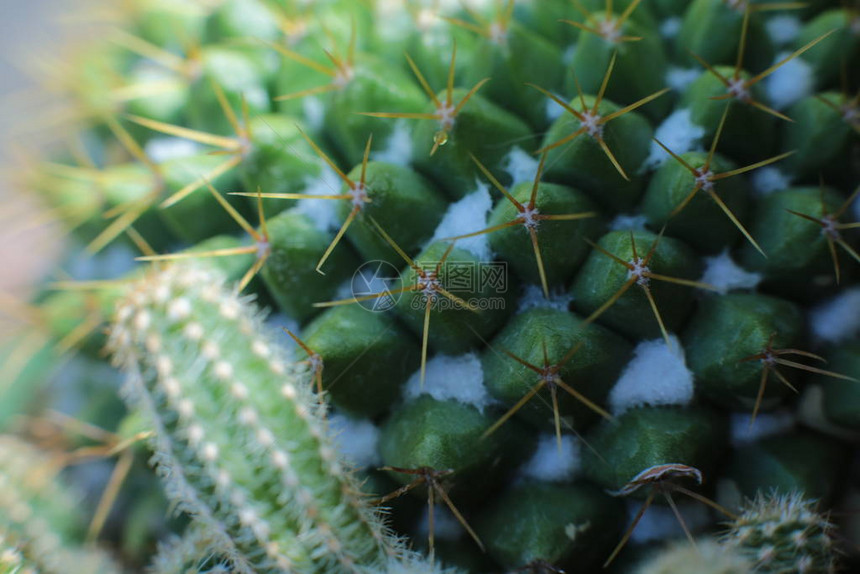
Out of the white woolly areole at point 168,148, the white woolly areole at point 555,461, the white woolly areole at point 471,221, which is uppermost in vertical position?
the white woolly areole at point 471,221

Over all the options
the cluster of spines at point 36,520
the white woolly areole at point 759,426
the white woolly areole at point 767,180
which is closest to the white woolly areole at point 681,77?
the white woolly areole at point 767,180

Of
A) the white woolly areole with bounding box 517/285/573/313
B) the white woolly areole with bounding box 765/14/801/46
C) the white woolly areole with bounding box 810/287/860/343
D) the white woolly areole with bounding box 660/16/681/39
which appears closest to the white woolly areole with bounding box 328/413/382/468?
the white woolly areole with bounding box 517/285/573/313

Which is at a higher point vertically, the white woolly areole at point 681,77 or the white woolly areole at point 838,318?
the white woolly areole at point 681,77

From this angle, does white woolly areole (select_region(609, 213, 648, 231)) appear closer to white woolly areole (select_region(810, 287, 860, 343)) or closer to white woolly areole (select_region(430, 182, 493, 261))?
white woolly areole (select_region(430, 182, 493, 261))

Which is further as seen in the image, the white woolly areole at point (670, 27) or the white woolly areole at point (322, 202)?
the white woolly areole at point (670, 27)

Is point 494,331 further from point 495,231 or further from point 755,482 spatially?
point 755,482

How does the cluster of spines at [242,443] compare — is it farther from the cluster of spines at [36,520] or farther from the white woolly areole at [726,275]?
the white woolly areole at [726,275]

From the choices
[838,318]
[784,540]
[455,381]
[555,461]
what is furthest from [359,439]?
[838,318]
